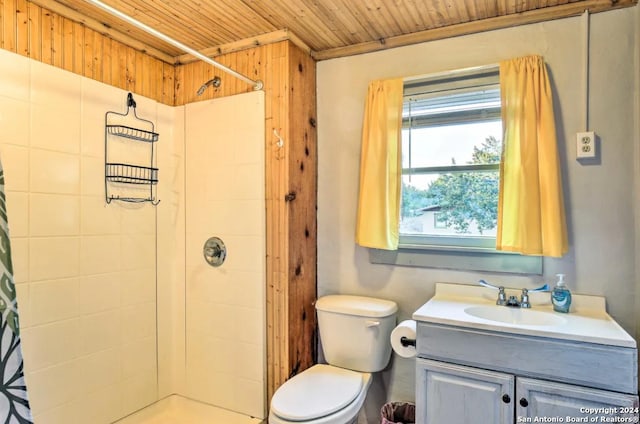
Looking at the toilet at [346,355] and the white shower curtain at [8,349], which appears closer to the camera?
the white shower curtain at [8,349]

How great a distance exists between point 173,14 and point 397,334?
6.14 ft

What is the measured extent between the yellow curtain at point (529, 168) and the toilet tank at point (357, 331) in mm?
674

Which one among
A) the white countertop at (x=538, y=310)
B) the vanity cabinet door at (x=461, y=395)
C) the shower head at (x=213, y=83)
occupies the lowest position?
the vanity cabinet door at (x=461, y=395)

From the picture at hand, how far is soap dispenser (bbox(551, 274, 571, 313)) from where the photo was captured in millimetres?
1757

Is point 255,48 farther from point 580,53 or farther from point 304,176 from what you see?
point 580,53

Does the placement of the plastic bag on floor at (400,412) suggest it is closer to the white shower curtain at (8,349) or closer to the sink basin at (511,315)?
the sink basin at (511,315)

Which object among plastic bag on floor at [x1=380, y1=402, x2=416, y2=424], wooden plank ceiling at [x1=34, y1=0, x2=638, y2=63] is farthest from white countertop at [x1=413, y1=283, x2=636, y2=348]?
wooden plank ceiling at [x1=34, y1=0, x2=638, y2=63]

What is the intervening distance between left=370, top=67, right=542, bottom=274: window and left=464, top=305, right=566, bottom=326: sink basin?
21cm

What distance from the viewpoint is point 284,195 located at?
214 centimetres

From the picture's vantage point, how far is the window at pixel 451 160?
2.03 m

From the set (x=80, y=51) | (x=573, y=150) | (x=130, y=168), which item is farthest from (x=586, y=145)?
(x=80, y=51)

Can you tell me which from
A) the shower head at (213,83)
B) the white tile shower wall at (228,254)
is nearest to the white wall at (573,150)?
the white tile shower wall at (228,254)

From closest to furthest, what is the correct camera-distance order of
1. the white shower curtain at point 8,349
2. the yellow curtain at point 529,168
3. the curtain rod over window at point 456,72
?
1. the white shower curtain at point 8,349
2. the yellow curtain at point 529,168
3. the curtain rod over window at point 456,72

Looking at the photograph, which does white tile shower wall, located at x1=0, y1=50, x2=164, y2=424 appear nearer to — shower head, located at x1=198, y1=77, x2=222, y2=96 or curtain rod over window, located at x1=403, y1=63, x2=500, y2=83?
shower head, located at x1=198, y1=77, x2=222, y2=96
